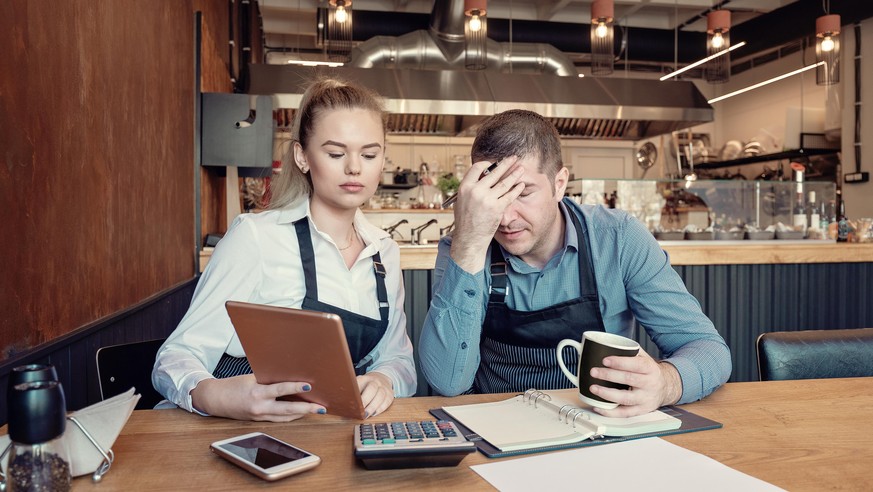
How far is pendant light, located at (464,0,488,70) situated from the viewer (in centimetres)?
458

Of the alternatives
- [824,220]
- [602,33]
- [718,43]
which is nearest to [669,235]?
[824,220]

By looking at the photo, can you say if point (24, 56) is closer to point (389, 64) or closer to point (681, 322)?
point (681, 322)

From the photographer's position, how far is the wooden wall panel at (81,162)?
1222mm

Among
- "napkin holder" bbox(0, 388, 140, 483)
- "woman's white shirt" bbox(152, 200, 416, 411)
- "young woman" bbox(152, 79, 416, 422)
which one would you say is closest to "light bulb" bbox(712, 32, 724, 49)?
"young woman" bbox(152, 79, 416, 422)

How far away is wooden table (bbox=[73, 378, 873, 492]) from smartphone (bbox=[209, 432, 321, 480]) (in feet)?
0.04

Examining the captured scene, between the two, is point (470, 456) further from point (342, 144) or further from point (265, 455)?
point (342, 144)

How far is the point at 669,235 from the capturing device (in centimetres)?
408

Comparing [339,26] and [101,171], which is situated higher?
[339,26]

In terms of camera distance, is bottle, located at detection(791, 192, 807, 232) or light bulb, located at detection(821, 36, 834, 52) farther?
light bulb, located at detection(821, 36, 834, 52)

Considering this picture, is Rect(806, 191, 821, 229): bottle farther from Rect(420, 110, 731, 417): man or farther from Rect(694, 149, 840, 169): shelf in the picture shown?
Rect(694, 149, 840, 169): shelf

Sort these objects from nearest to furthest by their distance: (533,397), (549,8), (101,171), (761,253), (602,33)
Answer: (533,397) < (101,171) < (761,253) < (602,33) < (549,8)

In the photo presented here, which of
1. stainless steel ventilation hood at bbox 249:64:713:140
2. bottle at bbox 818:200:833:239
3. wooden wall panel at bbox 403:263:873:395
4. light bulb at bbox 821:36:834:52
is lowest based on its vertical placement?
wooden wall panel at bbox 403:263:873:395

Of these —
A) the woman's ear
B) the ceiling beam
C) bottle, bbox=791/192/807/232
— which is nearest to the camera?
the woman's ear

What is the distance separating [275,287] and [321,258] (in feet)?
0.42
